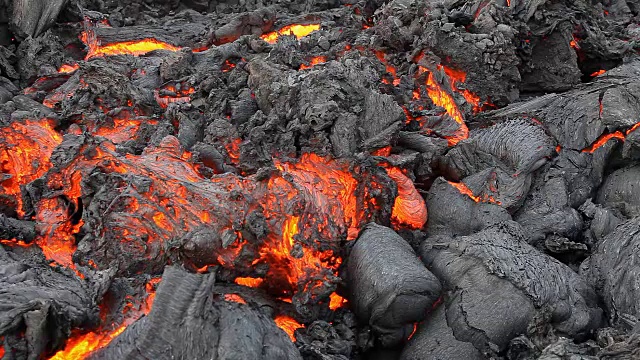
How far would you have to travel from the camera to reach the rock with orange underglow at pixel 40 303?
11.6 ft

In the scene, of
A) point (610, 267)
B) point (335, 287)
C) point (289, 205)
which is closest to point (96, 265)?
point (289, 205)

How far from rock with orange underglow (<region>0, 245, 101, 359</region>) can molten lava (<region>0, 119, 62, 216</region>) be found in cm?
188

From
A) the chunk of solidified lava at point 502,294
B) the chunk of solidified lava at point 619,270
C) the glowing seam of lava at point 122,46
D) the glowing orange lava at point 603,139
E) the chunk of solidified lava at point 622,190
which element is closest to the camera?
the chunk of solidified lava at point 502,294

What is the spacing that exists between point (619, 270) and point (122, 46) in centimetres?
871

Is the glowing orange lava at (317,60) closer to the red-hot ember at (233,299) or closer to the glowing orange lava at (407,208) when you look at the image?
the glowing orange lava at (407,208)

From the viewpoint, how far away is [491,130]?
7137mm

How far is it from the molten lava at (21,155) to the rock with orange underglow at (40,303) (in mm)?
1877

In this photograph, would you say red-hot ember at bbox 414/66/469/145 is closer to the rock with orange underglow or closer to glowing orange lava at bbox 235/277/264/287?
glowing orange lava at bbox 235/277/264/287

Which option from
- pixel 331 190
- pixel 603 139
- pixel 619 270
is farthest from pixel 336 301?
pixel 603 139

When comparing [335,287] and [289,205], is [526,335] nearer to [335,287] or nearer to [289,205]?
[335,287]

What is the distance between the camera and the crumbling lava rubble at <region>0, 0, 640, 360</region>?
4262mm

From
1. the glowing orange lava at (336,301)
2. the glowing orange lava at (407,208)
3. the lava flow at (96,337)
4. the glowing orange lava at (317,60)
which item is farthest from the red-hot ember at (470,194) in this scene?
the lava flow at (96,337)

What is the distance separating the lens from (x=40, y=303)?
3.63 m

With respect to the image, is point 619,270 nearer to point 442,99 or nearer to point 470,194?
point 470,194
